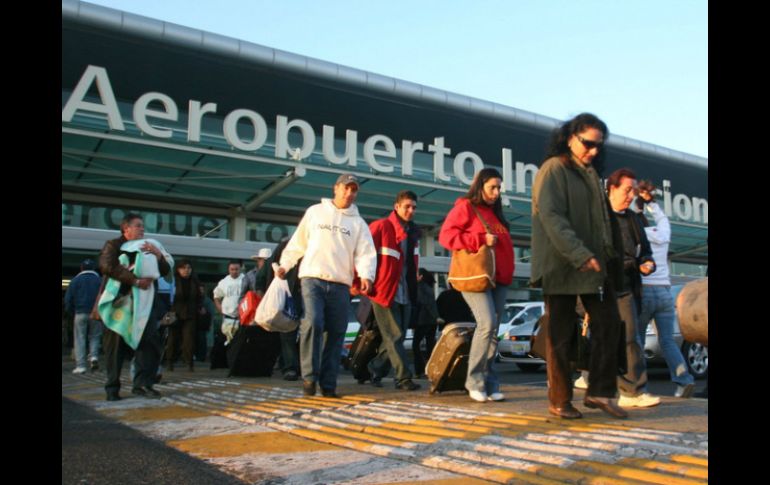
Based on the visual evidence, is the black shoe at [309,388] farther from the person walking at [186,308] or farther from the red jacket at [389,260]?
the person walking at [186,308]

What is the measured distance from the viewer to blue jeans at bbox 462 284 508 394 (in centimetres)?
512

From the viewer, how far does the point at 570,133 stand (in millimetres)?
4379

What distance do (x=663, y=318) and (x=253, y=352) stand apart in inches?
187

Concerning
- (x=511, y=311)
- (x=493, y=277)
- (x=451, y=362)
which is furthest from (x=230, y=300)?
(x=493, y=277)

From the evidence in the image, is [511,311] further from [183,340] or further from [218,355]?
[183,340]

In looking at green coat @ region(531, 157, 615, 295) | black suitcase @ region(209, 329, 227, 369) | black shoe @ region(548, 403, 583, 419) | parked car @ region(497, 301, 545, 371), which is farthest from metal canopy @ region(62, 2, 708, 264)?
black shoe @ region(548, 403, 583, 419)

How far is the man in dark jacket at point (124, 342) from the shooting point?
6.11 metres

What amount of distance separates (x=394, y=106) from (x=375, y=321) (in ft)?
56.6

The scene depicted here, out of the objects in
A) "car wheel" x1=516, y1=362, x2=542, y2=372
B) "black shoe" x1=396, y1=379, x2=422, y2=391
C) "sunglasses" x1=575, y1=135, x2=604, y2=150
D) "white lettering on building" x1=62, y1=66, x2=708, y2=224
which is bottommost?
"car wheel" x1=516, y1=362, x2=542, y2=372

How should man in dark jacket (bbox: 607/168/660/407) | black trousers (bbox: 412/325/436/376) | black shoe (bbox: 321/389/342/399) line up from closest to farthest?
man in dark jacket (bbox: 607/168/660/407) < black shoe (bbox: 321/389/342/399) < black trousers (bbox: 412/325/436/376)

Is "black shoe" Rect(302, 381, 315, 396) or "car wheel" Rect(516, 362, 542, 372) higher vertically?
"black shoe" Rect(302, 381, 315, 396)

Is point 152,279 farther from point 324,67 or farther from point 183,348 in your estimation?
point 324,67

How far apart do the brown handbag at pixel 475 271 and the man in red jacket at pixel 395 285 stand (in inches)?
48.0

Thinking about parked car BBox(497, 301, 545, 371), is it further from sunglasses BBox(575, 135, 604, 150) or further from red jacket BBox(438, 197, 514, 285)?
sunglasses BBox(575, 135, 604, 150)
